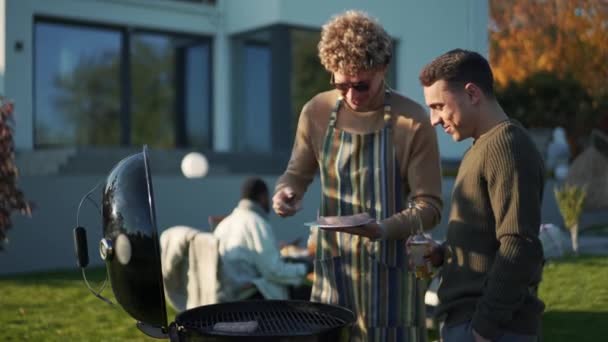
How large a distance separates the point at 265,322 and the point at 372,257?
473 mm

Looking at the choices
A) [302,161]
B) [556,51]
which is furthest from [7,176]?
[556,51]

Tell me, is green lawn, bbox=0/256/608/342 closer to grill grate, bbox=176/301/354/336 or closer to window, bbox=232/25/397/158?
grill grate, bbox=176/301/354/336

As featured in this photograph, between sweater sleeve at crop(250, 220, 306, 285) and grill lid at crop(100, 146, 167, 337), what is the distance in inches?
125

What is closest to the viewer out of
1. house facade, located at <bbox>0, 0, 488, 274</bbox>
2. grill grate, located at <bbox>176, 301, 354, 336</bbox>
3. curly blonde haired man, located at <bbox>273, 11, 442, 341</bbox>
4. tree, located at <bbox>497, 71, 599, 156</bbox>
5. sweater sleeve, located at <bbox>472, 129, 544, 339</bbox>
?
sweater sleeve, located at <bbox>472, 129, 544, 339</bbox>

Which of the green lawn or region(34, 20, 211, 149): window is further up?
region(34, 20, 211, 149): window

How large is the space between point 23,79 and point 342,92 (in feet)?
34.0

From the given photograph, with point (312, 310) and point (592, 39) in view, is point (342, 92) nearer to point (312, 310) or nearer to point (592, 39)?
point (312, 310)

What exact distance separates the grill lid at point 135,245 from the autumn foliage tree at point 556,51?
18.6m

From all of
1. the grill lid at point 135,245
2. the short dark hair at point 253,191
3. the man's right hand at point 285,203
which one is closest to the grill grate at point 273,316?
the grill lid at point 135,245

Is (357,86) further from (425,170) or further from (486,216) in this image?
(486,216)

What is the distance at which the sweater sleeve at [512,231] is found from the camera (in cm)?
196

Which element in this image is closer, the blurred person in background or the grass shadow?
the blurred person in background

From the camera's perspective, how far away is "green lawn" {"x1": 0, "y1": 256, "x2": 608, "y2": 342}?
5668mm

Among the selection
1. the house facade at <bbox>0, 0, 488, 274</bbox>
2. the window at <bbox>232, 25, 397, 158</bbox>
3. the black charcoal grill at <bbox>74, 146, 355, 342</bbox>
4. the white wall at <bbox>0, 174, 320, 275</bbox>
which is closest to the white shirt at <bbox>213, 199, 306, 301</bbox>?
the black charcoal grill at <bbox>74, 146, 355, 342</bbox>
